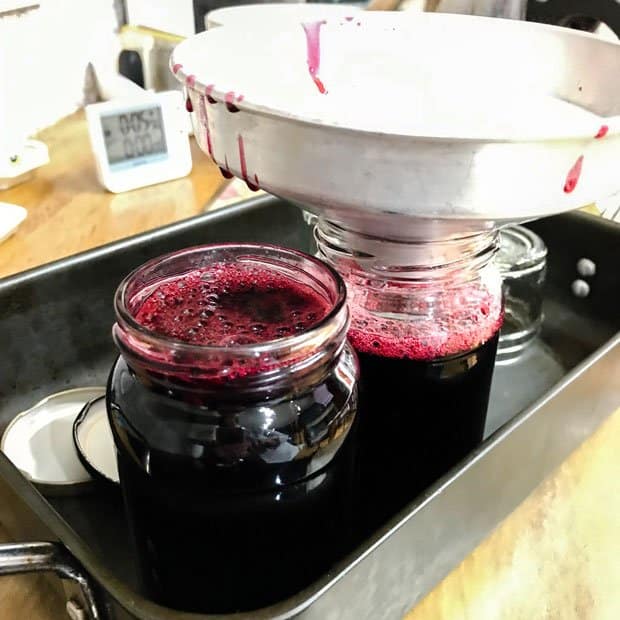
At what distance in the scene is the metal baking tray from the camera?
0.27 m

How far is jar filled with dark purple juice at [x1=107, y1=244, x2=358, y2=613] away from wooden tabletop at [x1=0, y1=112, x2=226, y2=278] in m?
0.33

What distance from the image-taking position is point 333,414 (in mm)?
297

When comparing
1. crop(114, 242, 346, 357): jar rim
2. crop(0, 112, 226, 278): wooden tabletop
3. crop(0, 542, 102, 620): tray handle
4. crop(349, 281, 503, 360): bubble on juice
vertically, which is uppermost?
crop(114, 242, 346, 357): jar rim

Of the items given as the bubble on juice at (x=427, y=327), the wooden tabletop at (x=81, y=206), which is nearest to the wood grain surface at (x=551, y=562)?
the bubble on juice at (x=427, y=327)

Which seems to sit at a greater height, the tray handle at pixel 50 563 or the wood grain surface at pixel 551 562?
the tray handle at pixel 50 563

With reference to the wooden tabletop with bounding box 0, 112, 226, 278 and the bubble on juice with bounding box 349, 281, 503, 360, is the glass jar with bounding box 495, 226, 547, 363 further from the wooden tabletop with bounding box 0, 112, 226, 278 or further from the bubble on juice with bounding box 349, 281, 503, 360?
the wooden tabletop with bounding box 0, 112, 226, 278

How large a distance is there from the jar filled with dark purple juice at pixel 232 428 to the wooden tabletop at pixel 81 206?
331mm

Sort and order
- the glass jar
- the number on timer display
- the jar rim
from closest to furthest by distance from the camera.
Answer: the jar rim, the glass jar, the number on timer display

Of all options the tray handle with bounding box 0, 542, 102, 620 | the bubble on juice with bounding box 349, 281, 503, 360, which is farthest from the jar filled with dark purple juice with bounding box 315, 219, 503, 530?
the tray handle with bounding box 0, 542, 102, 620

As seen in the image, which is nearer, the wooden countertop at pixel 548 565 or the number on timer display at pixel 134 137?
the wooden countertop at pixel 548 565

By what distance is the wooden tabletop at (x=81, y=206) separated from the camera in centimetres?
63

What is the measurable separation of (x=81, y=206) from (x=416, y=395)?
458 millimetres

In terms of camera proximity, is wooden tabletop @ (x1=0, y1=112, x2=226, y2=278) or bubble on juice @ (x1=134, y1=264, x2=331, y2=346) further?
wooden tabletop @ (x1=0, y1=112, x2=226, y2=278)

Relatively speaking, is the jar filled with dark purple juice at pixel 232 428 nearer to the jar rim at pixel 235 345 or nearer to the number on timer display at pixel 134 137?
the jar rim at pixel 235 345
